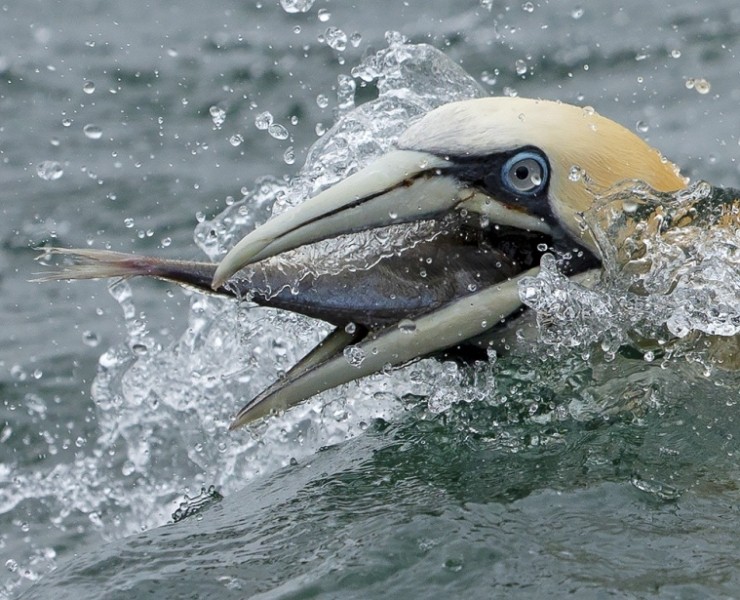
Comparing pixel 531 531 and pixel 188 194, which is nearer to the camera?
pixel 531 531

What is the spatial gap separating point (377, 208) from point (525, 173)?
1.85ft

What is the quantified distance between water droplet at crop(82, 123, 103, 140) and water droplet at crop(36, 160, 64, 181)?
1.10ft

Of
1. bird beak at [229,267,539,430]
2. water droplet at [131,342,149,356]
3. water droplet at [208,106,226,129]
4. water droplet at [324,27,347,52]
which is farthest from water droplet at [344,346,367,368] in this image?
water droplet at [324,27,347,52]

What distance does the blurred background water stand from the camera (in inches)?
157

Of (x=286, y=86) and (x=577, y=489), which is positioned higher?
(x=286, y=86)

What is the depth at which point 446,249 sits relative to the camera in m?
4.69

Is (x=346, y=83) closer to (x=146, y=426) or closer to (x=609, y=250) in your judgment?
(x=146, y=426)

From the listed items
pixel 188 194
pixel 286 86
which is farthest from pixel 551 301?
pixel 286 86

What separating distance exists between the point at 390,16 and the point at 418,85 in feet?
11.1

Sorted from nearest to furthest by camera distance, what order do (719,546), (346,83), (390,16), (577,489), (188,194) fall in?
(719,546) < (577,489) < (346,83) < (188,194) < (390,16)

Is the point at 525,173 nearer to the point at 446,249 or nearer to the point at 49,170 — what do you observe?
the point at 446,249

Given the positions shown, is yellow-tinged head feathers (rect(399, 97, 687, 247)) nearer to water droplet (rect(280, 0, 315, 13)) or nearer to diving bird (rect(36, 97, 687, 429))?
diving bird (rect(36, 97, 687, 429))

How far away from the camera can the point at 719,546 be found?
386cm

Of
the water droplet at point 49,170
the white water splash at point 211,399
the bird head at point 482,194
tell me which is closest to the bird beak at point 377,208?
the bird head at point 482,194
